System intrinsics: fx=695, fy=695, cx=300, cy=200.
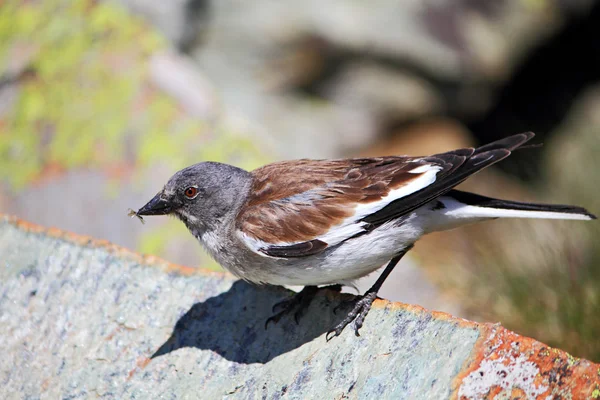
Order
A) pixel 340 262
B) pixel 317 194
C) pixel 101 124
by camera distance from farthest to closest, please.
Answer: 1. pixel 101 124
2. pixel 317 194
3. pixel 340 262

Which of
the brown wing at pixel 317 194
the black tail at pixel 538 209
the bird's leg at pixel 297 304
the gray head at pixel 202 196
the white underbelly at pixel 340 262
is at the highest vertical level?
the gray head at pixel 202 196

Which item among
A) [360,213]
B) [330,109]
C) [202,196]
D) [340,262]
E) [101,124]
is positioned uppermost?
[101,124]

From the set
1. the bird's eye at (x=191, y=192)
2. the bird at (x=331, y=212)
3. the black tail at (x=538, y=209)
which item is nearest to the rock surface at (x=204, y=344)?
the bird at (x=331, y=212)

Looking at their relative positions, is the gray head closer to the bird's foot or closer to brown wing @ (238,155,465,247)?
brown wing @ (238,155,465,247)

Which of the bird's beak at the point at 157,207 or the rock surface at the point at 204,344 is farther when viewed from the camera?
the bird's beak at the point at 157,207

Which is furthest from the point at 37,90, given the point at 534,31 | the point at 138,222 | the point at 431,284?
the point at 534,31

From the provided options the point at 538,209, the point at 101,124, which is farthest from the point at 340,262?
the point at 101,124

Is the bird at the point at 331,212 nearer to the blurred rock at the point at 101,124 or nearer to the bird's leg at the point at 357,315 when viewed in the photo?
the bird's leg at the point at 357,315

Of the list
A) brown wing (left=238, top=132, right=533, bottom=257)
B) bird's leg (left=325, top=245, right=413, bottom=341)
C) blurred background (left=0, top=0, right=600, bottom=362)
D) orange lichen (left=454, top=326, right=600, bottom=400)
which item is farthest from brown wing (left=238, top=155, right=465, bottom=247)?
blurred background (left=0, top=0, right=600, bottom=362)

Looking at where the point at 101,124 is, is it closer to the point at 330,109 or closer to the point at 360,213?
the point at 360,213
